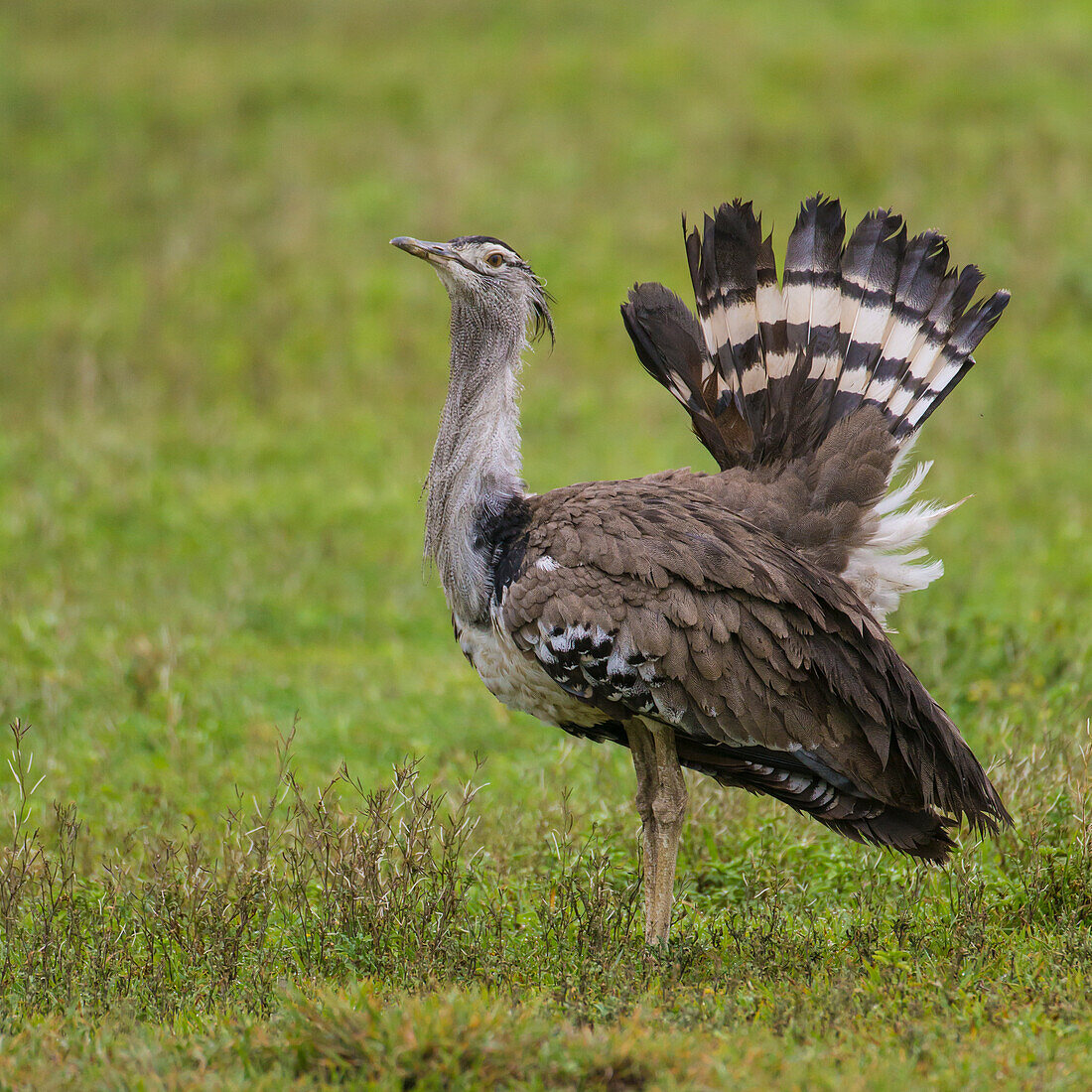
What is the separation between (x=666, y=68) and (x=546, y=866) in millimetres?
12997

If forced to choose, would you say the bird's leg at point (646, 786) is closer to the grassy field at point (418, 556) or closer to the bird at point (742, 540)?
the bird at point (742, 540)

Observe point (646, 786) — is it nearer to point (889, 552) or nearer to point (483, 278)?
point (889, 552)

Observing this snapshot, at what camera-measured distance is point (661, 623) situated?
4137 millimetres

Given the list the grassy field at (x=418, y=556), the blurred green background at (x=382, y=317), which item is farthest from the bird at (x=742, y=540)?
the blurred green background at (x=382, y=317)

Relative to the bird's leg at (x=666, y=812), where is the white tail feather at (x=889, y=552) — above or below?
above

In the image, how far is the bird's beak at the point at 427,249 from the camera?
464cm

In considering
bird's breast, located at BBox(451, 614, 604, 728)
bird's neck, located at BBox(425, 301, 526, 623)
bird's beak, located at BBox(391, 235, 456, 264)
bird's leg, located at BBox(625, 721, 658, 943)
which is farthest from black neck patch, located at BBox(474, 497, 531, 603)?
bird's beak, located at BBox(391, 235, 456, 264)

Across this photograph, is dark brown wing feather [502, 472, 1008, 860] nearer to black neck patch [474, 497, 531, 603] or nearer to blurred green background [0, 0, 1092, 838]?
black neck patch [474, 497, 531, 603]

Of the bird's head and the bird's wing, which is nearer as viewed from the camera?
the bird's wing

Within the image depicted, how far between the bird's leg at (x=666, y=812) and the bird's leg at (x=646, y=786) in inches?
1.0

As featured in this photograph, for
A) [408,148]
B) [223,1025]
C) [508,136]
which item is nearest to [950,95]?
[508,136]

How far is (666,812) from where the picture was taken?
443cm

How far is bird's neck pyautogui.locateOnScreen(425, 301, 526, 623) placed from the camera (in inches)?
177

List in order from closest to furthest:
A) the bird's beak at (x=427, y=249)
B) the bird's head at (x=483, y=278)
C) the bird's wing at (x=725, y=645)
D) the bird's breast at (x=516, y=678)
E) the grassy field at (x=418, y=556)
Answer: the grassy field at (x=418, y=556) < the bird's wing at (x=725, y=645) < the bird's breast at (x=516, y=678) < the bird's beak at (x=427, y=249) < the bird's head at (x=483, y=278)
